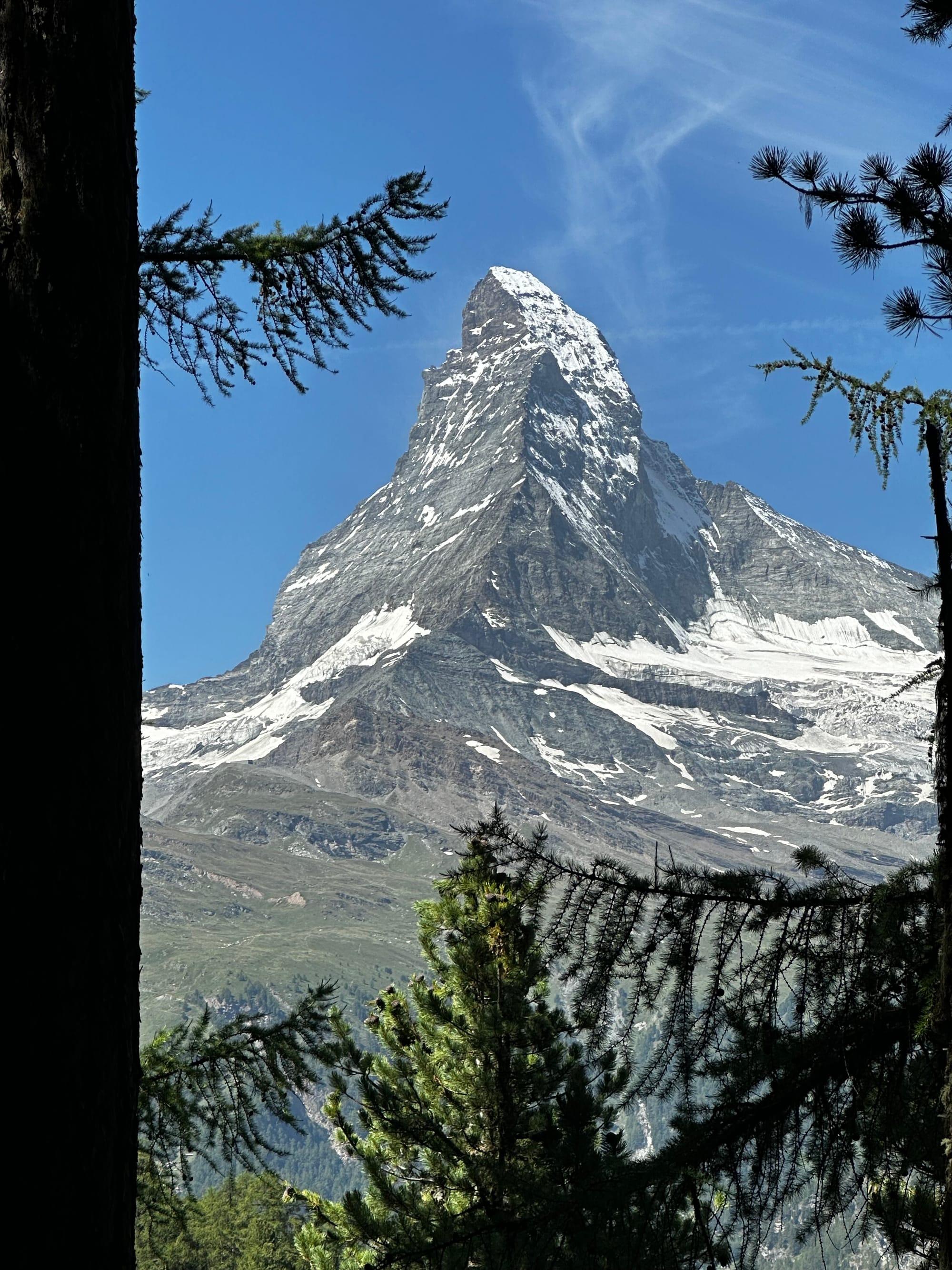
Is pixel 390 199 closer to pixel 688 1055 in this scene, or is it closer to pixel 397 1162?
pixel 688 1055

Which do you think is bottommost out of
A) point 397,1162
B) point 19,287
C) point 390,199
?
point 397,1162

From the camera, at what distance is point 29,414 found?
299 centimetres

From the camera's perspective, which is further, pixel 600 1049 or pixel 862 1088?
pixel 600 1049

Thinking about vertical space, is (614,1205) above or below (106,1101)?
below

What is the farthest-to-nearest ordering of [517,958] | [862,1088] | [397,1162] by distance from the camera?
[397,1162]
[517,958]
[862,1088]

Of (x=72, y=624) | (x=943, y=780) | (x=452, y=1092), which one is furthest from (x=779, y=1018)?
(x=452, y=1092)

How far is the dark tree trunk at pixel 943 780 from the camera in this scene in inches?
150

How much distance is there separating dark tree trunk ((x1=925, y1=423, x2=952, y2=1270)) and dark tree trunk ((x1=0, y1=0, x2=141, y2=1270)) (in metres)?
2.42

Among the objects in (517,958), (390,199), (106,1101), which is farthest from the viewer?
(517,958)

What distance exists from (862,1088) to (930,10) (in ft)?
15.1

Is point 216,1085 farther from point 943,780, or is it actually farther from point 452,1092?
point 452,1092

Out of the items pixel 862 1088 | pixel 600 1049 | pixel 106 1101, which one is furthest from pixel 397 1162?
pixel 106 1101

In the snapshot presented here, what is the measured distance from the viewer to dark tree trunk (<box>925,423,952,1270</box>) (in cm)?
382

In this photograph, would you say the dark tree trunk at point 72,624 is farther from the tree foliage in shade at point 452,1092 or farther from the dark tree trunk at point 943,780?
the tree foliage in shade at point 452,1092
